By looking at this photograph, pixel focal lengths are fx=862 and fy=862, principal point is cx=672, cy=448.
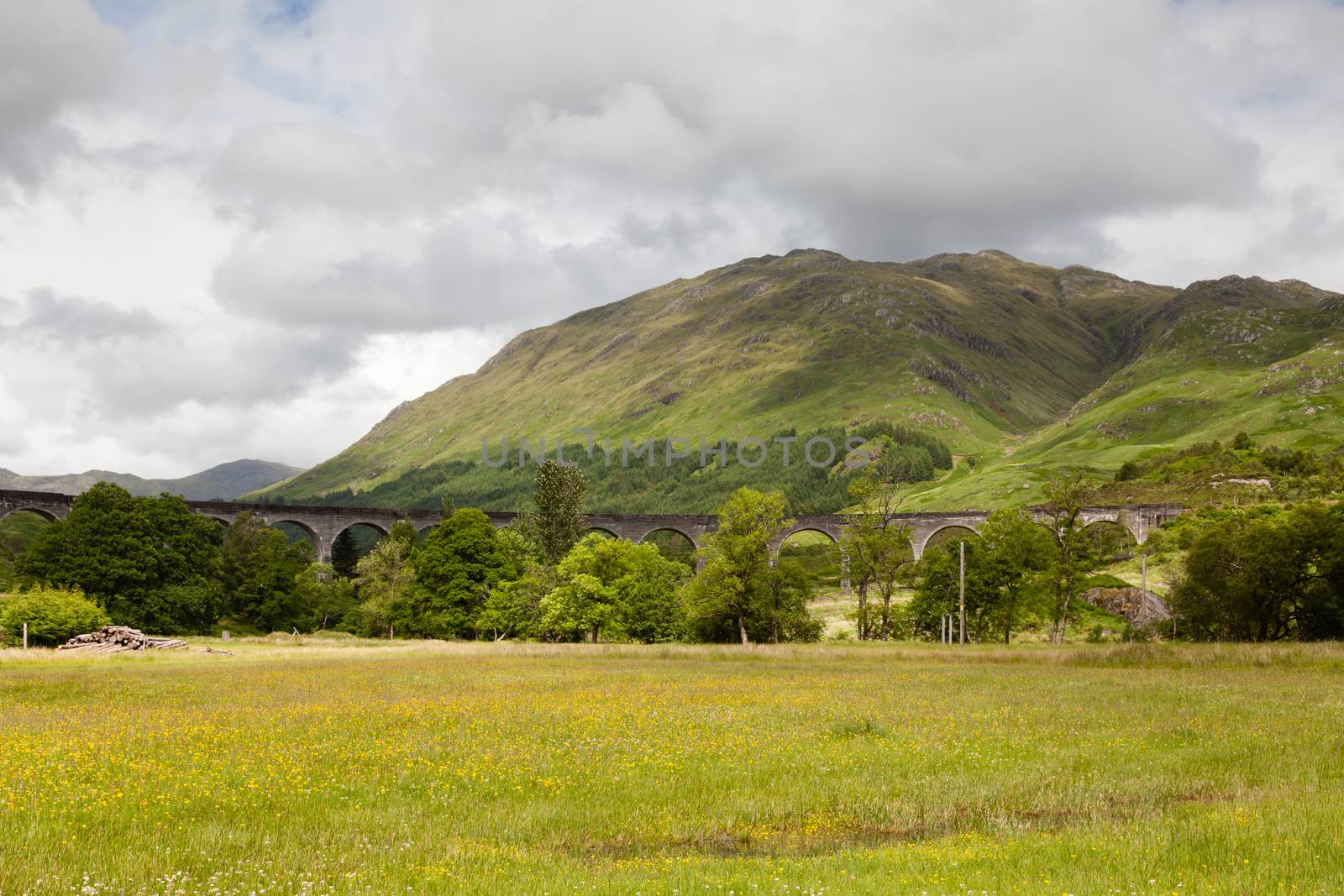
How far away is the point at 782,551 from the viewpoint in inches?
7298

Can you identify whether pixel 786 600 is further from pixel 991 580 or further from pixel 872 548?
pixel 991 580

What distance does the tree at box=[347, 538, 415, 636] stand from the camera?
275 ft

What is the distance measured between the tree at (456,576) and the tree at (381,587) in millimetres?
6007

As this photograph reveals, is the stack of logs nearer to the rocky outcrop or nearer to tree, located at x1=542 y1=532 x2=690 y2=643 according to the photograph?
tree, located at x1=542 y1=532 x2=690 y2=643

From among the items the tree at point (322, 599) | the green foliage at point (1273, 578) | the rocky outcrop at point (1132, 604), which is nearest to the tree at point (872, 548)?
the green foliage at point (1273, 578)

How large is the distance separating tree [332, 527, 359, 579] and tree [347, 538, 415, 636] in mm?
34338

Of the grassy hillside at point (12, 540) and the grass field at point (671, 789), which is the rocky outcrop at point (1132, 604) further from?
the grassy hillside at point (12, 540)

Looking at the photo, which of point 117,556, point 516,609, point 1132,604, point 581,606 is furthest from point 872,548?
point 117,556

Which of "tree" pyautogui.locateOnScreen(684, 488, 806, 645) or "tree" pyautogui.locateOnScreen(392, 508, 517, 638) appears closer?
"tree" pyautogui.locateOnScreen(684, 488, 806, 645)

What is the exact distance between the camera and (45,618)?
53594mm

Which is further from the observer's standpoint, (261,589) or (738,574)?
A: (261,589)

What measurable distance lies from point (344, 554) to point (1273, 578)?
118m

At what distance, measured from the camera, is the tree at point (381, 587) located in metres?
83.9

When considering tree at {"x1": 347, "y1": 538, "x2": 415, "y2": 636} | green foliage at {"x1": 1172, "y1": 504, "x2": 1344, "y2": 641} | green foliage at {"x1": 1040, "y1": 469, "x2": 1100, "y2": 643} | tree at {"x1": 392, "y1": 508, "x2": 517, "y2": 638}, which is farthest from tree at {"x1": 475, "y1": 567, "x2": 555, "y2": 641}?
green foliage at {"x1": 1172, "y1": 504, "x2": 1344, "y2": 641}
